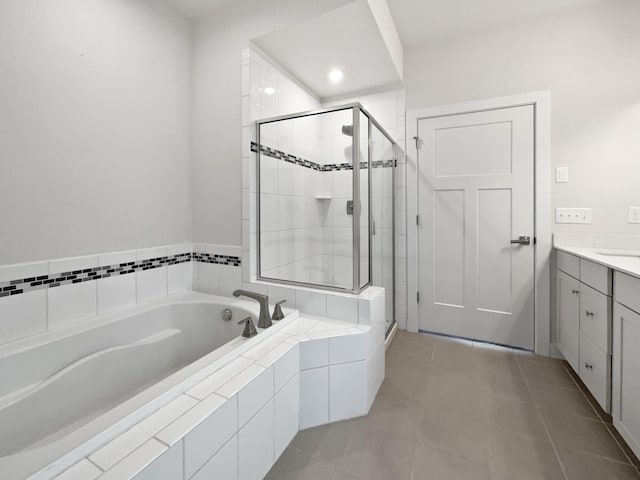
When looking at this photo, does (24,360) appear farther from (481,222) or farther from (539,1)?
(539,1)

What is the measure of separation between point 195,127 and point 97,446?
1970mm

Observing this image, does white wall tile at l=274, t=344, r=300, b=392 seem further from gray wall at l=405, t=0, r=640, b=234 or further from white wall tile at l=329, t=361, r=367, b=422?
gray wall at l=405, t=0, r=640, b=234

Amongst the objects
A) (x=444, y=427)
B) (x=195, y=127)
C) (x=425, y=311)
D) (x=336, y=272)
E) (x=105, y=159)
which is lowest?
(x=444, y=427)

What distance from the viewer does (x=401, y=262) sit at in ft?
8.79

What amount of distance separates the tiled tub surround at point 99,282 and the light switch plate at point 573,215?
2.32m

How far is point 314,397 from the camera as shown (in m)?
1.49

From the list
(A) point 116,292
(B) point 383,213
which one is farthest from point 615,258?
(A) point 116,292

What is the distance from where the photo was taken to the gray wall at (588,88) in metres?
2.02

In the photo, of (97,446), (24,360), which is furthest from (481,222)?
(24,360)

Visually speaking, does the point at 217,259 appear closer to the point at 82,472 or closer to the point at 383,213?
the point at 383,213

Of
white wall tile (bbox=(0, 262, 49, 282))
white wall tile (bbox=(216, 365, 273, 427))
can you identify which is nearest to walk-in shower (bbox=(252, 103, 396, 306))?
white wall tile (bbox=(216, 365, 273, 427))

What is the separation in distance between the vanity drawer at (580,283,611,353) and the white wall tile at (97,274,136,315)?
2.57 meters

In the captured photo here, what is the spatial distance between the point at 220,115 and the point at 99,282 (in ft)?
A: 4.23

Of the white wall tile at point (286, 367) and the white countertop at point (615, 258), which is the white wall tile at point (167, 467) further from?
the white countertop at point (615, 258)
